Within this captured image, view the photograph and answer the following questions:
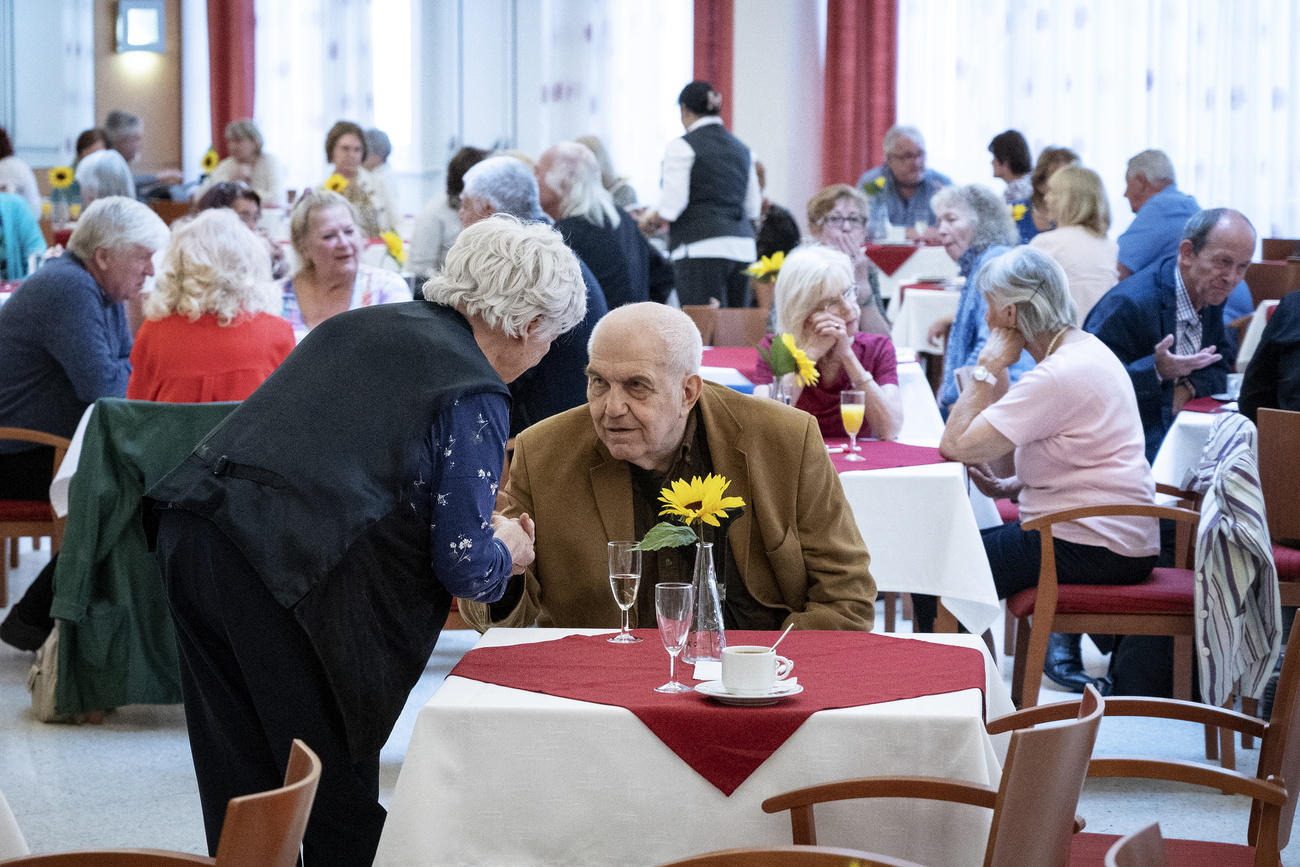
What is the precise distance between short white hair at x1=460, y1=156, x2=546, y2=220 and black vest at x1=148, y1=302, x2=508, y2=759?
8.97 feet

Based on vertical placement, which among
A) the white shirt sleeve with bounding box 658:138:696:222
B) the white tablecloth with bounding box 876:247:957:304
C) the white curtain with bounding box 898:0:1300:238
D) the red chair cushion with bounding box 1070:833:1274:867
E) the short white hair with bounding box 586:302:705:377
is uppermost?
the white curtain with bounding box 898:0:1300:238

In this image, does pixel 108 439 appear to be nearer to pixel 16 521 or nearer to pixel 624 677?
pixel 16 521

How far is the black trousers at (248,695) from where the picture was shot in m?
2.05

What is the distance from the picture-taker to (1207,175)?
31.1 ft

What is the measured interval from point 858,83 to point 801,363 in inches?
272

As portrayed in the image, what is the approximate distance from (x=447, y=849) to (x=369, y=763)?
381 mm

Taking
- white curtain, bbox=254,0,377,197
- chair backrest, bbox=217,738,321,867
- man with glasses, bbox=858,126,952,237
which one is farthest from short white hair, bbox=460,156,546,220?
white curtain, bbox=254,0,377,197

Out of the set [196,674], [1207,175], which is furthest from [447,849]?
[1207,175]

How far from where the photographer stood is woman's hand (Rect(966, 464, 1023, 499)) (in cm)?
409

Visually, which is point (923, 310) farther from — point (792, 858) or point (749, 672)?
point (792, 858)

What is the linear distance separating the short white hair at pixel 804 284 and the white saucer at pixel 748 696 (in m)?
2.32

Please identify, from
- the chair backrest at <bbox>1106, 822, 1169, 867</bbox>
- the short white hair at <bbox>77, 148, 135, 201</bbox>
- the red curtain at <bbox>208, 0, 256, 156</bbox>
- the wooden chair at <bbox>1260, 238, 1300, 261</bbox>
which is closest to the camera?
the chair backrest at <bbox>1106, 822, 1169, 867</bbox>

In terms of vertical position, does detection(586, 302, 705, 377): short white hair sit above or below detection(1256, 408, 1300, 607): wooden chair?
above

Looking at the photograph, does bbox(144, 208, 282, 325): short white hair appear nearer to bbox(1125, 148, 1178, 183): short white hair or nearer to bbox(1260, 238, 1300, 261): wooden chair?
bbox(1125, 148, 1178, 183): short white hair
